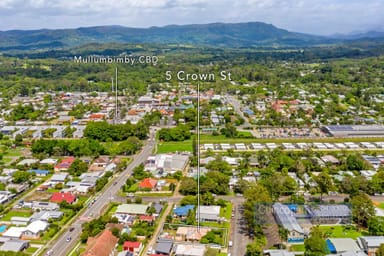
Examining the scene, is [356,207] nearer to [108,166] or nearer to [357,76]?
[108,166]

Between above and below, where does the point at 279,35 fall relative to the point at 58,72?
above

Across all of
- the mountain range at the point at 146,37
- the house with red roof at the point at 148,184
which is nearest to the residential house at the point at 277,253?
the house with red roof at the point at 148,184

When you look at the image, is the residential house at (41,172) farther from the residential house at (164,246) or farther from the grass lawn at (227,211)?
the grass lawn at (227,211)

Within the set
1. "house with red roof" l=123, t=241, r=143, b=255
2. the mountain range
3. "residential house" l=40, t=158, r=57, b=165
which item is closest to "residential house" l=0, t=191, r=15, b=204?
"residential house" l=40, t=158, r=57, b=165

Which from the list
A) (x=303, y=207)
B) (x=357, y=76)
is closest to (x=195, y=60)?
(x=357, y=76)

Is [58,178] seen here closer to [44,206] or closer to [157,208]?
[44,206]

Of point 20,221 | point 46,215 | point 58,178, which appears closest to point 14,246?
point 20,221

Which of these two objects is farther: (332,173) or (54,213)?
(332,173)
